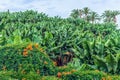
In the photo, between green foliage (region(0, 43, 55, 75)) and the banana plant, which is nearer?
green foliage (region(0, 43, 55, 75))

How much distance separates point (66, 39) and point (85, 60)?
3533 millimetres

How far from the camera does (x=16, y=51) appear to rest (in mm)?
12125

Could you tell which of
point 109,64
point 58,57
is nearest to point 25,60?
point 109,64

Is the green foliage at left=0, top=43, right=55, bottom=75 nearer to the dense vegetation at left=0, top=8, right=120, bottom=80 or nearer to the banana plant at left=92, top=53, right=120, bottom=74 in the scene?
the dense vegetation at left=0, top=8, right=120, bottom=80

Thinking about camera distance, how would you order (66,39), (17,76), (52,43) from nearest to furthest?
(17,76)
(52,43)
(66,39)

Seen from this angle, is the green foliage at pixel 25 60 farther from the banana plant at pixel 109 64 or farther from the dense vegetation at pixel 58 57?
the banana plant at pixel 109 64

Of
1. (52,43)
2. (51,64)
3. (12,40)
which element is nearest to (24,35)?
(52,43)

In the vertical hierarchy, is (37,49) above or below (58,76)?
above

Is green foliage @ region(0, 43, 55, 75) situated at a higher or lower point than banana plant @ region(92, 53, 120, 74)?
higher

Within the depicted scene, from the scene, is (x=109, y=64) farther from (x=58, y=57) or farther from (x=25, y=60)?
(x=25, y=60)

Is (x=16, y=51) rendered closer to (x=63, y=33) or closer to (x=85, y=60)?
(x=85, y=60)

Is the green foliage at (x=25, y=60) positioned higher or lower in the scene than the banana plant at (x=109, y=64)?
higher

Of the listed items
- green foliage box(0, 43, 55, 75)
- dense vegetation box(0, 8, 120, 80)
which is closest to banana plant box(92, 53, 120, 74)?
dense vegetation box(0, 8, 120, 80)

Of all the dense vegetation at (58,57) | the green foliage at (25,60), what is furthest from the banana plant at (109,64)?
the green foliage at (25,60)
